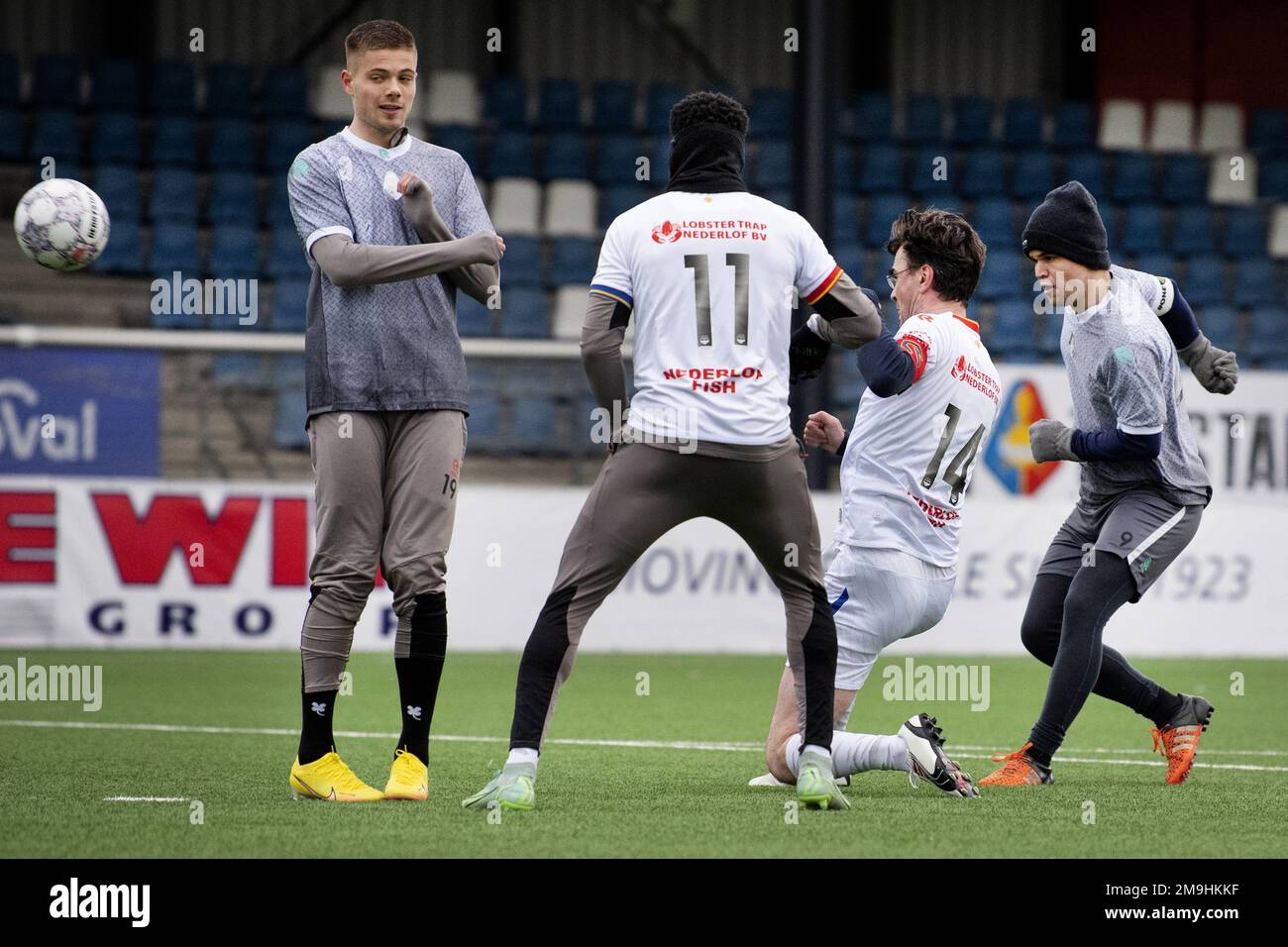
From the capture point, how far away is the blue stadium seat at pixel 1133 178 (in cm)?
1931

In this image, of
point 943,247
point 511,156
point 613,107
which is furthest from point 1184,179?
point 943,247

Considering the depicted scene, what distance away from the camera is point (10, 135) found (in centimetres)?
1695

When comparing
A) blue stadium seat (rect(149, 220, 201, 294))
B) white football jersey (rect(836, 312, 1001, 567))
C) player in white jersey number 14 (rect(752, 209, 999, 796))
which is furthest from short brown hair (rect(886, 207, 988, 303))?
blue stadium seat (rect(149, 220, 201, 294))

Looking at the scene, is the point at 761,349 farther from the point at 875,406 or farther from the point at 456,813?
the point at 456,813

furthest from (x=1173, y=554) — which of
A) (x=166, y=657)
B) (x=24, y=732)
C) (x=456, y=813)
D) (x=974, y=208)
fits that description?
(x=974, y=208)

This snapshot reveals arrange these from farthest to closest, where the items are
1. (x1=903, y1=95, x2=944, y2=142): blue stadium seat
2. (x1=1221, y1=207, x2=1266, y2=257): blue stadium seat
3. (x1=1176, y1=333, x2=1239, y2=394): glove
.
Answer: (x1=903, y1=95, x2=944, y2=142): blue stadium seat < (x1=1221, y1=207, x2=1266, y2=257): blue stadium seat < (x1=1176, y1=333, x2=1239, y2=394): glove

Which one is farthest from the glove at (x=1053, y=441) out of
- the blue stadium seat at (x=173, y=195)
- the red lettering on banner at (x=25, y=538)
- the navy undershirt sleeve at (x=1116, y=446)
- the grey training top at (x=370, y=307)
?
the blue stadium seat at (x=173, y=195)

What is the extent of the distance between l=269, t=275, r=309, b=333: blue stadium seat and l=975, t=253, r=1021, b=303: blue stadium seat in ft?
21.3

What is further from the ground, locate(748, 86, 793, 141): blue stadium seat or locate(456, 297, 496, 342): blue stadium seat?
locate(748, 86, 793, 141): blue stadium seat

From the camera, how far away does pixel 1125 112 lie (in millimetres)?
20578

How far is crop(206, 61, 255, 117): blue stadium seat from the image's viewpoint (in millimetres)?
18094

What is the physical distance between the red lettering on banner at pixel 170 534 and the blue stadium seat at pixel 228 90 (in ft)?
22.9

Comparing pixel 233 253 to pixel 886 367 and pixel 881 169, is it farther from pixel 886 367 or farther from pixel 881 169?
pixel 886 367

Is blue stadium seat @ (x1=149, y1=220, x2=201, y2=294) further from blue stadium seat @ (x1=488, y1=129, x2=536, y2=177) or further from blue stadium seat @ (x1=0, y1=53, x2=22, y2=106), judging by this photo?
blue stadium seat @ (x1=488, y1=129, x2=536, y2=177)
